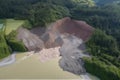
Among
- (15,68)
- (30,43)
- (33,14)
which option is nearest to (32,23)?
(33,14)

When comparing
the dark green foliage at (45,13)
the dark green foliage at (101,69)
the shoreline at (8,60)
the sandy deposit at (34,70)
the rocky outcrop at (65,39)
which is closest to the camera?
the dark green foliage at (101,69)

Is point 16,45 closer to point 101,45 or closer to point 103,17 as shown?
point 101,45

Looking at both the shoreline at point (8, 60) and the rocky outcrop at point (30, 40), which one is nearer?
the shoreline at point (8, 60)

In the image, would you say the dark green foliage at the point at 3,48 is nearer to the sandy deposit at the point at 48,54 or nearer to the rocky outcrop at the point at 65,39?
the rocky outcrop at the point at 65,39

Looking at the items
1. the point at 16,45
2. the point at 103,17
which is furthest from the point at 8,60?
the point at 103,17

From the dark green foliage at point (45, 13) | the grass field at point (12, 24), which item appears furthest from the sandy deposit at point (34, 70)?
the dark green foliage at point (45, 13)

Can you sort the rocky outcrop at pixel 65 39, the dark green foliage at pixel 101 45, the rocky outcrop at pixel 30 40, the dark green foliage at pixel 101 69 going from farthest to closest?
1. the rocky outcrop at pixel 30 40
2. the dark green foliage at pixel 101 45
3. the rocky outcrop at pixel 65 39
4. the dark green foliage at pixel 101 69

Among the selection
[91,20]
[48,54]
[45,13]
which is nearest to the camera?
[48,54]

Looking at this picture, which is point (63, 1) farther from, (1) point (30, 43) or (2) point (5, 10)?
(1) point (30, 43)
